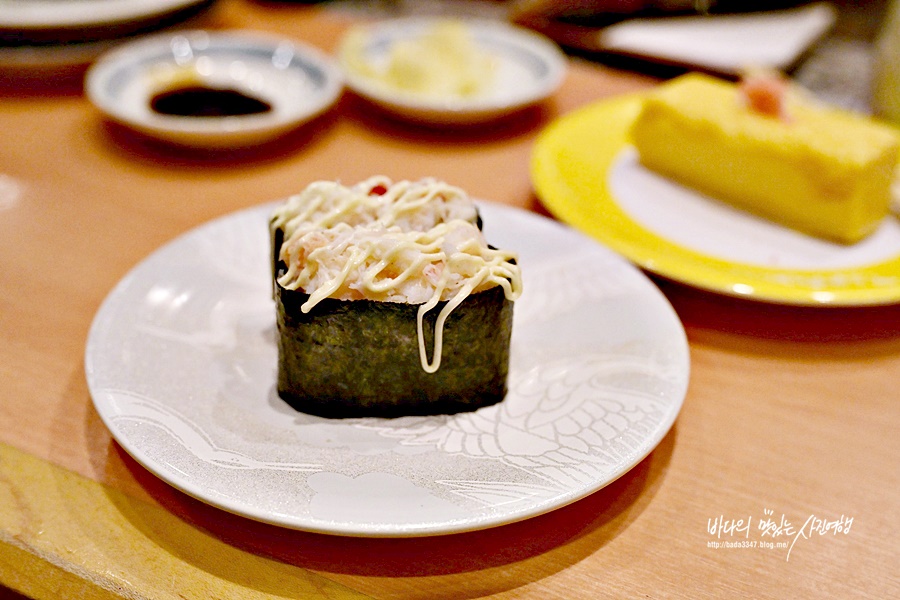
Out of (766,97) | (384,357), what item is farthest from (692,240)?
(384,357)

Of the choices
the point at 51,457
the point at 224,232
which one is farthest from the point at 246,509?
the point at 224,232

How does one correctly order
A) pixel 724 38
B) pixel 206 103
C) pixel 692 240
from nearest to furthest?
pixel 692 240
pixel 206 103
pixel 724 38

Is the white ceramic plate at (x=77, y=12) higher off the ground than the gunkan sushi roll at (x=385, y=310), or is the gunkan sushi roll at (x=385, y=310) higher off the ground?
the white ceramic plate at (x=77, y=12)

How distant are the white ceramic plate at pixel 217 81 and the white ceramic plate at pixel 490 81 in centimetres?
12

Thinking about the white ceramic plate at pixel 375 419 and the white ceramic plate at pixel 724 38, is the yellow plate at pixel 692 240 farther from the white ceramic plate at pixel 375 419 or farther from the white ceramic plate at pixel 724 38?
the white ceramic plate at pixel 724 38

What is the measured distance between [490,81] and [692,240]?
2.85 ft

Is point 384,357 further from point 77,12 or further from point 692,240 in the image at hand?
point 77,12

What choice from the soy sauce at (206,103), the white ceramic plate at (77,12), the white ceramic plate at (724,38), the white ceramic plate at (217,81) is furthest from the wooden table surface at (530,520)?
the white ceramic plate at (724,38)

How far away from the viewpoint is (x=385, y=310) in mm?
959

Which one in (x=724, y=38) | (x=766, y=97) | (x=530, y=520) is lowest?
(x=530, y=520)

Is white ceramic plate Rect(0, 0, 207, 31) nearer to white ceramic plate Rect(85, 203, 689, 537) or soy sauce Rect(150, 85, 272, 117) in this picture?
soy sauce Rect(150, 85, 272, 117)

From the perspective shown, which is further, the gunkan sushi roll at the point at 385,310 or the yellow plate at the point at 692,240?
the yellow plate at the point at 692,240

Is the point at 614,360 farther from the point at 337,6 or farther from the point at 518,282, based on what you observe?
the point at 337,6

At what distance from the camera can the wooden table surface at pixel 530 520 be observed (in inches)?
34.1
